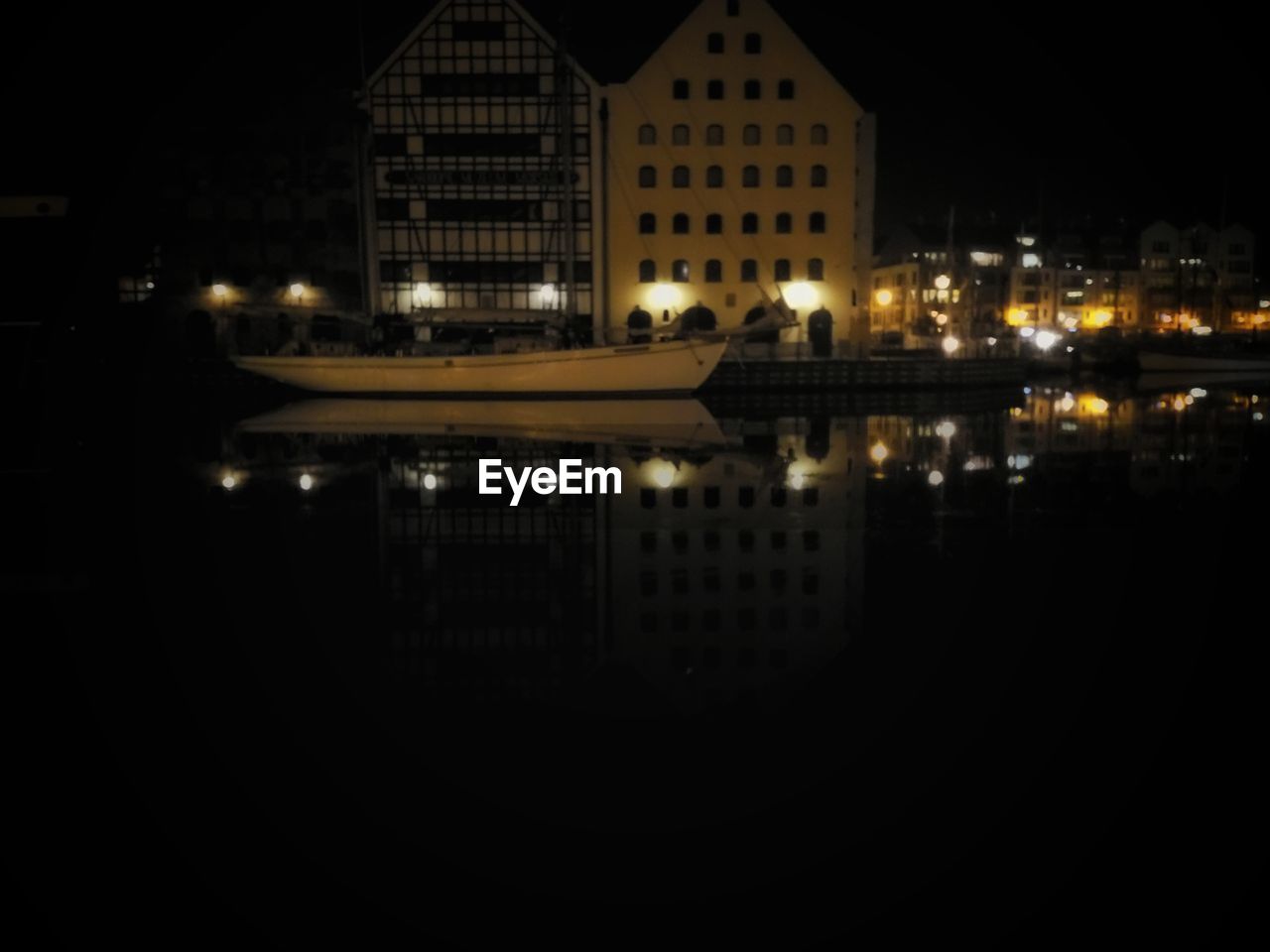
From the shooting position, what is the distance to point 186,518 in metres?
13.1

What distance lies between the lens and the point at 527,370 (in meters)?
35.2

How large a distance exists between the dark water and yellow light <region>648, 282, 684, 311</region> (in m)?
36.0

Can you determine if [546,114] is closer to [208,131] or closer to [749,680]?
[208,131]

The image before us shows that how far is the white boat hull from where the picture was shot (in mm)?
34375

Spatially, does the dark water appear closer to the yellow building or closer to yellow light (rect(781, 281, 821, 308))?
the yellow building

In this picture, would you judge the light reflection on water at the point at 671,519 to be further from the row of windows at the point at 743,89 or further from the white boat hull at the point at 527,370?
the row of windows at the point at 743,89

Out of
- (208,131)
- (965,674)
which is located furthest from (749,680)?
(208,131)

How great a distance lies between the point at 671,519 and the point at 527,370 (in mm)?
23035

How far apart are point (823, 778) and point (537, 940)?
6.26 ft

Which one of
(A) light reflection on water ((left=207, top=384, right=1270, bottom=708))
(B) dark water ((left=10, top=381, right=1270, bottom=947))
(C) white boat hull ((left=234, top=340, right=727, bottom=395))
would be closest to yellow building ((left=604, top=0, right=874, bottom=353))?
(C) white boat hull ((left=234, top=340, right=727, bottom=395))

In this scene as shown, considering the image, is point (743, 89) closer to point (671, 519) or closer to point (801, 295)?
point (801, 295)

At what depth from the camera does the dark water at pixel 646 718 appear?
14.8ft

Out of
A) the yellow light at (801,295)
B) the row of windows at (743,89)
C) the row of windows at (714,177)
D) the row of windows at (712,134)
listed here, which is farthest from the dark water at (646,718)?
the row of windows at (743,89)

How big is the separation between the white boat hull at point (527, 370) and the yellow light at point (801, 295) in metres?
15.2
